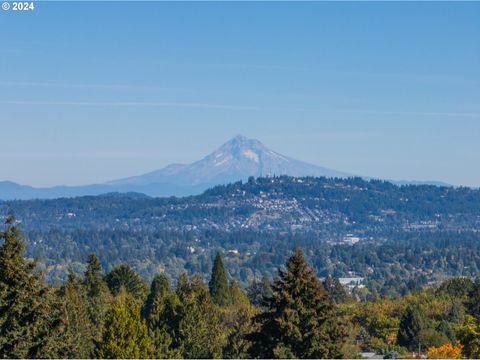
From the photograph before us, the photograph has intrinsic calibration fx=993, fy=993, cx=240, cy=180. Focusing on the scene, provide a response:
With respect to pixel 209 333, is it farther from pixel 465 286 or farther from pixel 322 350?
pixel 465 286

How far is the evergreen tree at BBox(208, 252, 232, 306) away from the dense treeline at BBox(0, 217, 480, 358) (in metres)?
0.07

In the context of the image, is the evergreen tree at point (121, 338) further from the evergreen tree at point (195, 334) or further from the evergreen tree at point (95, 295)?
the evergreen tree at point (95, 295)

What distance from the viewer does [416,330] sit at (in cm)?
5497

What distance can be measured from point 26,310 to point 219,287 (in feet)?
155

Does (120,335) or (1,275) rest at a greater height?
(1,275)

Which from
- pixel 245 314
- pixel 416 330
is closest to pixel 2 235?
pixel 245 314

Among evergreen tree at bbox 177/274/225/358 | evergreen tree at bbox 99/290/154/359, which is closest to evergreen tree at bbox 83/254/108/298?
evergreen tree at bbox 177/274/225/358

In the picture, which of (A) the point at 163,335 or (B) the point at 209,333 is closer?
(A) the point at 163,335

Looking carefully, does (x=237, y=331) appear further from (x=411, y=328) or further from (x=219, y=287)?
(x=219, y=287)

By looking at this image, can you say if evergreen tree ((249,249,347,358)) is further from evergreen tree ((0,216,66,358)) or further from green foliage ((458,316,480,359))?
green foliage ((458,316,480,359))

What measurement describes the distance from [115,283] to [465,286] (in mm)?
27126

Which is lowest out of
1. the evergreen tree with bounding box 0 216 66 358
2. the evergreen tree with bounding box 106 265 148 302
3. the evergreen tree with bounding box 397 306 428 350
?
the evergreen tree with bounding box 397 306 428 350

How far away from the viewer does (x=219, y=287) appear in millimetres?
69938

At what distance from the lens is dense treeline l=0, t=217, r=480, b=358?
2320 centimetres
